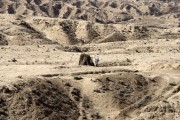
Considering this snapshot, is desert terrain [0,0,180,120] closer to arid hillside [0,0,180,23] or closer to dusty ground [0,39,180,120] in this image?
dusty ground [0,39,180,120]

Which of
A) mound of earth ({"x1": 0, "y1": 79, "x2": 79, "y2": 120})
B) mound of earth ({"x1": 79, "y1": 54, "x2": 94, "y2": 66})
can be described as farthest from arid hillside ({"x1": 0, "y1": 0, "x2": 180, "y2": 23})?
mound of earth ({"x1": 0, "y1": 79, "x2": 79, "y2": 120})

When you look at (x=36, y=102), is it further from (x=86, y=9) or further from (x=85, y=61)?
(x=86, y=9)

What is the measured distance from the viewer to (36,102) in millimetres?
21406

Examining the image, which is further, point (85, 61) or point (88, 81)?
point (85, 61)

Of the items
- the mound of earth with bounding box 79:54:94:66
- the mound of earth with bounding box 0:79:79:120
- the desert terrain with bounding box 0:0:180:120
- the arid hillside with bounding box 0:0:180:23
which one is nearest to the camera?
the mound of earth with bounding box 0:79:79:120

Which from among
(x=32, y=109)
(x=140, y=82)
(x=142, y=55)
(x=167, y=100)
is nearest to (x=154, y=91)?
(x=140, y=82)

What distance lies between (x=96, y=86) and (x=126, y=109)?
2.61 metres

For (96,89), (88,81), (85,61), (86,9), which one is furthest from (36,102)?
(86,9)

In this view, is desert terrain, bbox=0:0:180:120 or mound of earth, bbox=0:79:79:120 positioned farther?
desert terrain, bbox=0:0:180:120

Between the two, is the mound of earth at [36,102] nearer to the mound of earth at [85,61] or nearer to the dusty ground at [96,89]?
the dusty ground at [96,89]

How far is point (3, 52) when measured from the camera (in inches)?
1423

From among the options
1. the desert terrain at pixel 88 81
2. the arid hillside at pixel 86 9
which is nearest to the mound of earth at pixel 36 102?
the desert terrain at pixel 88 81

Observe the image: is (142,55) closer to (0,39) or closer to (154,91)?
(154,91)

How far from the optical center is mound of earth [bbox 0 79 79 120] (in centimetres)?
2050
